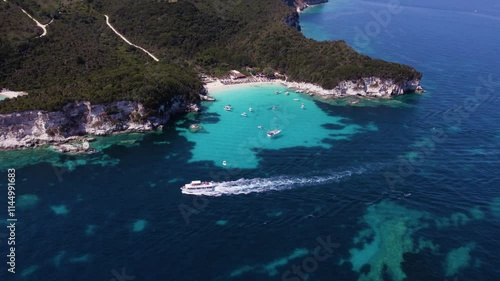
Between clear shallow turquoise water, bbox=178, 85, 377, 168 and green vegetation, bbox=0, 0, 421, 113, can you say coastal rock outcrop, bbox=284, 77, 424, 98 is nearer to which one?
green vegetation, bbox=0, 0, 421, 113

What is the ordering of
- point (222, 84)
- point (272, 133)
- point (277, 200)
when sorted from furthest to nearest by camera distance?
point (222, 84) < point (272, 133) < point (277, 200)

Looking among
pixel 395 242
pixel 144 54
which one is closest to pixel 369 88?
pixel 395 242

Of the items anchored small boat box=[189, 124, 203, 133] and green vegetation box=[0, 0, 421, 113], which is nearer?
anchored small boat box=[189, 124, 203, 133]

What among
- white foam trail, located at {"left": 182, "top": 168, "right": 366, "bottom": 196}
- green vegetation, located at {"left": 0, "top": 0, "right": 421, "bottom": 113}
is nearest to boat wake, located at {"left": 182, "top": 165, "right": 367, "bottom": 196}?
white foam trail, located at {"left": 182, "top": 168, "right": 366, "bottom": 196}

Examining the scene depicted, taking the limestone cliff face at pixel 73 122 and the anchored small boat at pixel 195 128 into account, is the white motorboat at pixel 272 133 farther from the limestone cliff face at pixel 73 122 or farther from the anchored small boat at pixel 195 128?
the limestone cliff face at pixel 73 122

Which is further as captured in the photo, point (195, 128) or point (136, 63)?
point (136, 63)

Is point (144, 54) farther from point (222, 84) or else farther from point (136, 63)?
point (222, 84)

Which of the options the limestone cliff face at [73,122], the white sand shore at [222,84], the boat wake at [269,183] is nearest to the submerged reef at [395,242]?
the boat wake at [269,183]
